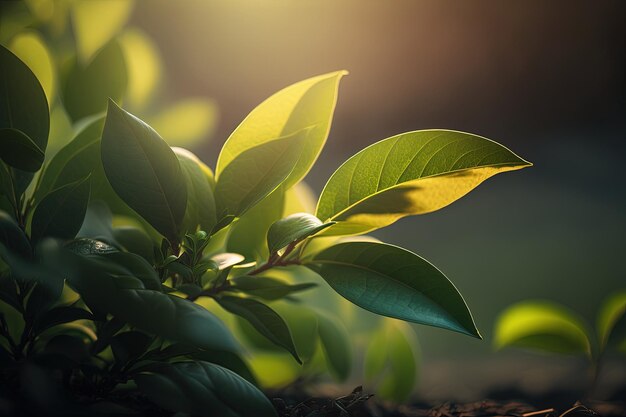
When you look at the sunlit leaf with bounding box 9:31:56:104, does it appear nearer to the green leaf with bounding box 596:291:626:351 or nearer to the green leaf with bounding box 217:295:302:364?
the green leaf with bounding box 217:295:302:364

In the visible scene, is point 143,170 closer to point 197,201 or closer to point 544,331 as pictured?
point 197,201

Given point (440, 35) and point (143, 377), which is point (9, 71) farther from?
point (440, 35)

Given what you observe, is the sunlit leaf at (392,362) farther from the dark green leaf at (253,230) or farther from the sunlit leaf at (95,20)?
the sunlit leaf at (95,20)

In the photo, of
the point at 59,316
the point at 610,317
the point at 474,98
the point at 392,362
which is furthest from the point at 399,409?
the point at 474,98

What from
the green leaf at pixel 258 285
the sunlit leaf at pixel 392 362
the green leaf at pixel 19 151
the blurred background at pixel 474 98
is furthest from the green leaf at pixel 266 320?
the blurred background at pixel 474 98

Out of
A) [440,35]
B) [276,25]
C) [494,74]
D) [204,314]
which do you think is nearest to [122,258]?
[204,314]
